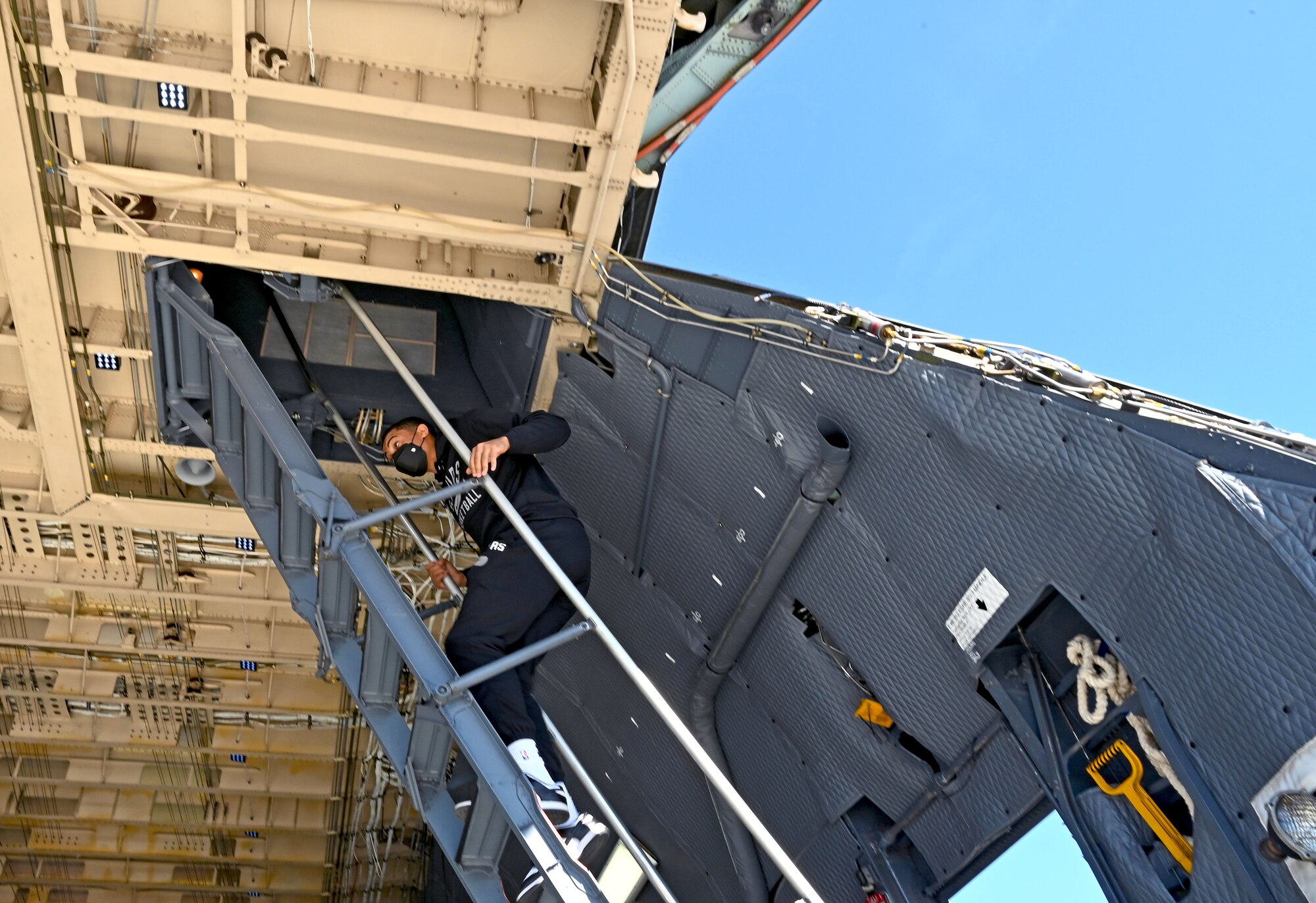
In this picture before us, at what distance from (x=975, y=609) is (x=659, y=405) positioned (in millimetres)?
2194

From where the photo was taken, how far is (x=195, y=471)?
6.97m

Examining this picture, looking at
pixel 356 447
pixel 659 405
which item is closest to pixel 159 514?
pixel 356 447

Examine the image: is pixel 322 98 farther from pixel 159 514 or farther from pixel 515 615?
pixel 159 514

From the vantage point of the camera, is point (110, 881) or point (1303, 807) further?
point (110, 881)

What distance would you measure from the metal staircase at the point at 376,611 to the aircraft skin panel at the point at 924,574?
36.2 inches

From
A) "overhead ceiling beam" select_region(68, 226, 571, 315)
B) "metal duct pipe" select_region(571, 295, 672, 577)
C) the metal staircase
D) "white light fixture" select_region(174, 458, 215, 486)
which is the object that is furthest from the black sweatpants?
"white light fixture" select_region(174, 458, 215, 486)

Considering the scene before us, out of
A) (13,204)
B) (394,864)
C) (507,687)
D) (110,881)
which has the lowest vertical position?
(110,881)

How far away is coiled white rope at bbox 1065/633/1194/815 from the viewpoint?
346cm

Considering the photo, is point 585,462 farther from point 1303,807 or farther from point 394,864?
point 394,864

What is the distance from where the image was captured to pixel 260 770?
9.73 m

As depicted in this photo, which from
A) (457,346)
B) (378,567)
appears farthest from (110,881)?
(378,567)

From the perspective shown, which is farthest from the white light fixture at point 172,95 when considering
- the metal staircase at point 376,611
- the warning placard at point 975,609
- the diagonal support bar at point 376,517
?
the warning placard at point 975,609

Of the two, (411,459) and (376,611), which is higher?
(411,459)

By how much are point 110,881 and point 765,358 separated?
9.79 metres
